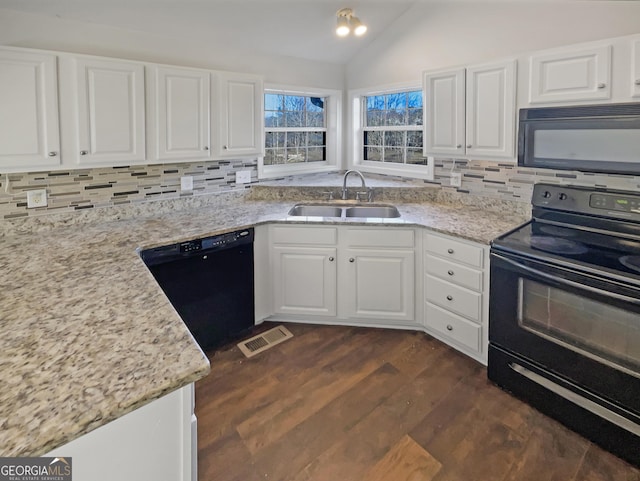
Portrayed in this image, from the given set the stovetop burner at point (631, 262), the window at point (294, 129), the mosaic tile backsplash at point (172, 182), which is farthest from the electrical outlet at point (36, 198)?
the stovetop burner at point (631, 262)

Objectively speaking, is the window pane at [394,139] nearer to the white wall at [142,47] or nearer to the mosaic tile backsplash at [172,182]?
the mosaic tile backsplash at [172,182]

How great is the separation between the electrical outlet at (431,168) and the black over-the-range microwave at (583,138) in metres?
1.03

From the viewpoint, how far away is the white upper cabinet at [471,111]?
2.44 m

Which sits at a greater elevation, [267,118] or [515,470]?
[267,118]

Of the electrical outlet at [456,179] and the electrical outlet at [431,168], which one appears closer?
the electrical outlet at [456,179]

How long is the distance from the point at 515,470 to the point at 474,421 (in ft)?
1.02

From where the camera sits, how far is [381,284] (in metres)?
2.86

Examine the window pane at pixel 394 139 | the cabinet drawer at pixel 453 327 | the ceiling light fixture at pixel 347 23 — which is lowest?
the cabinet drawer at pixel 453 327

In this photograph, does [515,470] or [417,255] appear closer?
[515,470]

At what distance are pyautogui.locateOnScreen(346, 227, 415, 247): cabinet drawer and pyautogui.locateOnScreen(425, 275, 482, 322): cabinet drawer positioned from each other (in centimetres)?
30

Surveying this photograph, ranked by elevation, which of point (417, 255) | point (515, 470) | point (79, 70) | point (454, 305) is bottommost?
point (515, 470)

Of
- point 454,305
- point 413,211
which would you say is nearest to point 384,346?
point 454,305

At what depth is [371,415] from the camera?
2045 millimetres

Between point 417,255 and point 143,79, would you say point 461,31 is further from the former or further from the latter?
point 143,79
